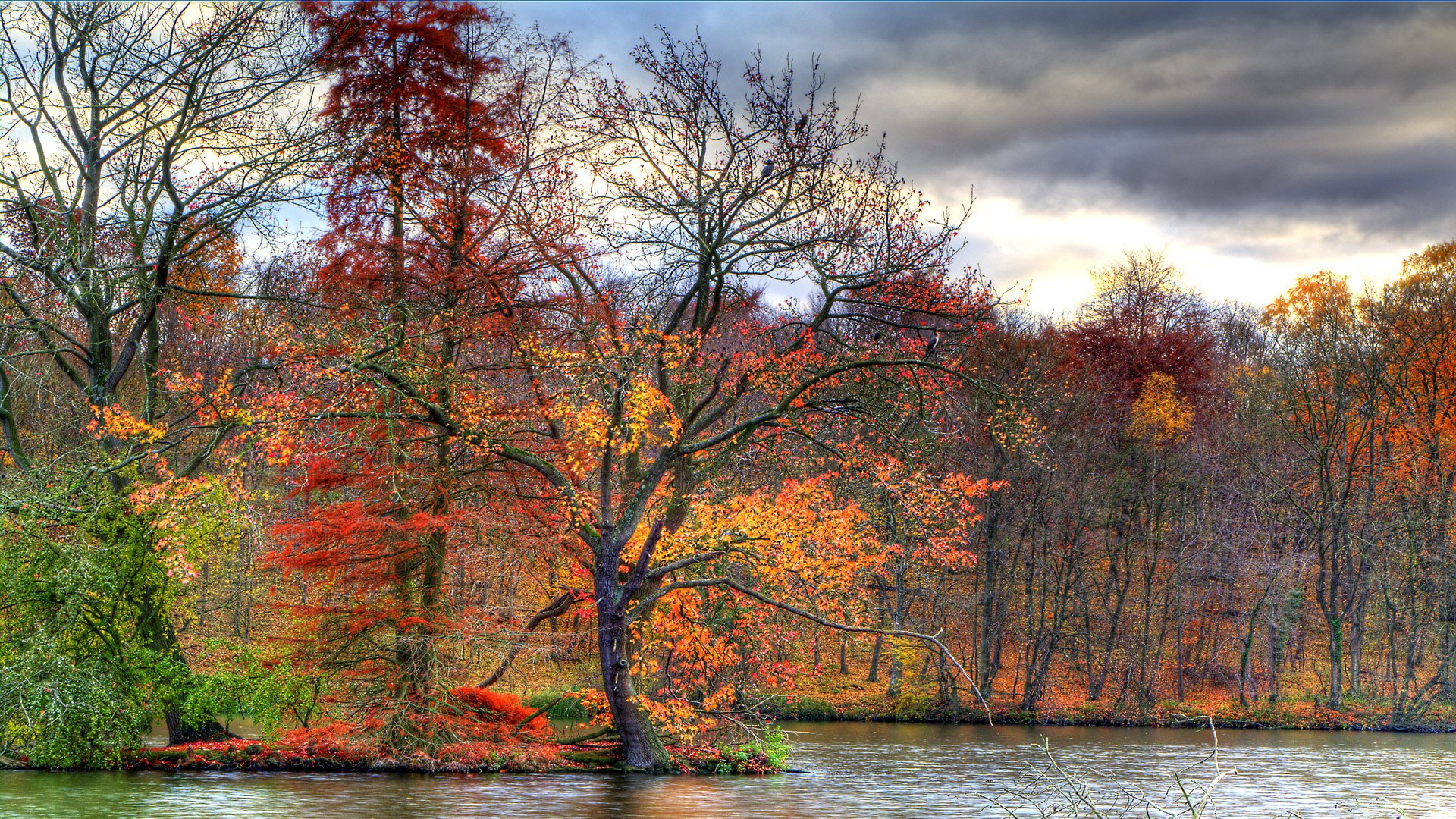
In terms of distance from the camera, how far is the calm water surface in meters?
17.1

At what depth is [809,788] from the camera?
21359 mm

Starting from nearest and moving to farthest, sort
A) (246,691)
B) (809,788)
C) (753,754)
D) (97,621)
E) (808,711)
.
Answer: (97,621)
(246,691)
(809,788)
(753,754)
(808,711)

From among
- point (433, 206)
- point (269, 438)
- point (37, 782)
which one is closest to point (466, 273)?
point (433, 206)

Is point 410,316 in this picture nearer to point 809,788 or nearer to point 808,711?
point 809,788

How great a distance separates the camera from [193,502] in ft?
60.6

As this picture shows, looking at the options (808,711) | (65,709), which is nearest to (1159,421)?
(808,711)

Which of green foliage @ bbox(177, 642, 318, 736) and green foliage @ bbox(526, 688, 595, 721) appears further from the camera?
green foliage @ bbox(526, 688, 595, 721)

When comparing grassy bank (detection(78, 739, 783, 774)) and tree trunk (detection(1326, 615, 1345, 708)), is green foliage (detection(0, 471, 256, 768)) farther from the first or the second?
tree trunk (detection(1326, 615, 1345, 708))

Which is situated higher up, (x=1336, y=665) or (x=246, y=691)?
(x=1336, y=665)

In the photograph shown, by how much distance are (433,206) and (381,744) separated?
9.99m

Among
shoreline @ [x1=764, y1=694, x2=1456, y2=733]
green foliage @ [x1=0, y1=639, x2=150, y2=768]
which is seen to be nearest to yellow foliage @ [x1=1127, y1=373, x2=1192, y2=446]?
shoreline @ [x1=764, y1=694, x2=1456, y2=733]

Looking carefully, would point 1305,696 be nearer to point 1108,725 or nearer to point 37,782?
point 1108,725

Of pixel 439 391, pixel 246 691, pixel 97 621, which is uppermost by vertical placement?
pixel 439 391

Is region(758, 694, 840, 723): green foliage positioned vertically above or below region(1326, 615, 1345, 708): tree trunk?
below
